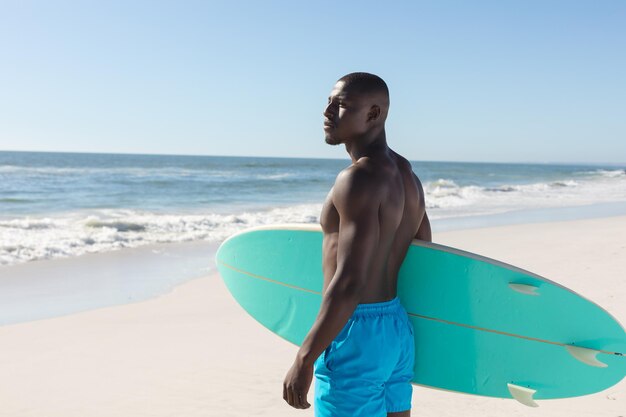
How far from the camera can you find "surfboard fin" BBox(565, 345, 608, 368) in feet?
7.07

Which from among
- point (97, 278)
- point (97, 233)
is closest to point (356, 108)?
point (97, 278)

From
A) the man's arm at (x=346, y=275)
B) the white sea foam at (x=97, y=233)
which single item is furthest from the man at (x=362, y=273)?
the white sea foam at (x=97, y=233)

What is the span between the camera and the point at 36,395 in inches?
137

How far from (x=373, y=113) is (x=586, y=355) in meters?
1.12

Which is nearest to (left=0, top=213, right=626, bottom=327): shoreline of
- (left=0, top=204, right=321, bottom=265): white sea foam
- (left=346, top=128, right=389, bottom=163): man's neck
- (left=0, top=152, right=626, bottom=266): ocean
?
(left=0, top=204, right=321, bottom=265): white sea foam

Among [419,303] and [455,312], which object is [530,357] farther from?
→ [419,303]

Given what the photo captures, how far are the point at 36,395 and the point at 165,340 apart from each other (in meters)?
1.06

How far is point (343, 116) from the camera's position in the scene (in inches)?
68.4

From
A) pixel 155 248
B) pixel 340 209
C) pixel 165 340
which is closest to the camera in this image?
pixel 340 209

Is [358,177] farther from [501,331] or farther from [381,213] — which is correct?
[501,331]

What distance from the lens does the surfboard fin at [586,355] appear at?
2154 mm

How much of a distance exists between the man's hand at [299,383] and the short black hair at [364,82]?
0.71 metres

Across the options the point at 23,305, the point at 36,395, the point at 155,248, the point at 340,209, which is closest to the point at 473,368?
the point at 340,209

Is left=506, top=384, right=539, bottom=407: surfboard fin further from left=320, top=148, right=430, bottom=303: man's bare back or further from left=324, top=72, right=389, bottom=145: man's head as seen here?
left=324, top=72, right=389, bottom=145: man's head
